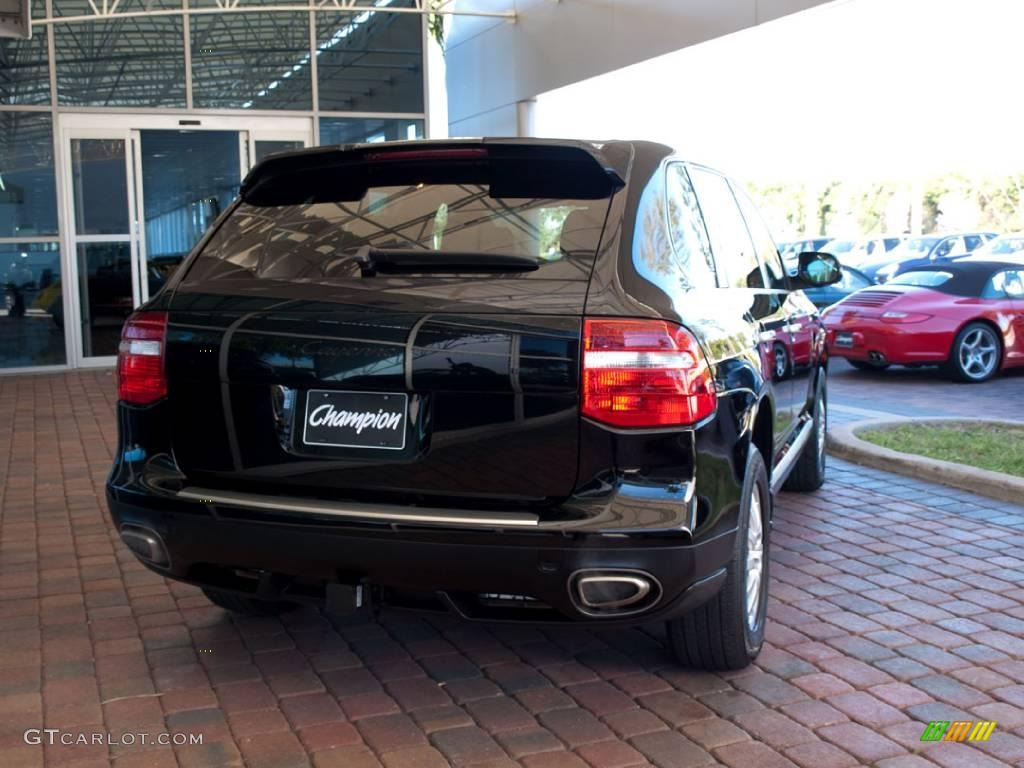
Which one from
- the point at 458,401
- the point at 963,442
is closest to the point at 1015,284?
the point at 963,442

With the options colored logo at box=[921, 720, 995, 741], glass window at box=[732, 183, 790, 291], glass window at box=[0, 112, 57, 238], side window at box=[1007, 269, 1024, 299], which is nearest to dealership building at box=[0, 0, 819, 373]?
glass window at box=[0, 112, 57, 238]

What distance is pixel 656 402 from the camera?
3.07m

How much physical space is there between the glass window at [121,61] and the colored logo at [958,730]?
13393 millimetres

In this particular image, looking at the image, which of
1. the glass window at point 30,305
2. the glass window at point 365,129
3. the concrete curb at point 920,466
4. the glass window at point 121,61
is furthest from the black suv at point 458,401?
the glass window at point 365,129

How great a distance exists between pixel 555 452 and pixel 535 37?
50.5ft

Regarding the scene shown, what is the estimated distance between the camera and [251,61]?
15.0 meters

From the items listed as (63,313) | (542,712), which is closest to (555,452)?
(542,712)

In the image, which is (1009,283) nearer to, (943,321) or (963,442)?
(943,321)

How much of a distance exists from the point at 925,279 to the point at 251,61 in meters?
9.18

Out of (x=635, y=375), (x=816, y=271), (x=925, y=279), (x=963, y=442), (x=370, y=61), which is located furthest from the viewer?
(x=370, y=61)

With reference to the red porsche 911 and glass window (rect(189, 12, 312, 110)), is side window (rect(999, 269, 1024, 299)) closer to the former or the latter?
the red porsche 911

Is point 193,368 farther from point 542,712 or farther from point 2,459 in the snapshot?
point 2,459

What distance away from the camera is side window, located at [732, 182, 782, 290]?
5.19 meters

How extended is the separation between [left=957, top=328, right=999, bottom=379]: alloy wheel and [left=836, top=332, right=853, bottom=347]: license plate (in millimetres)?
1158
